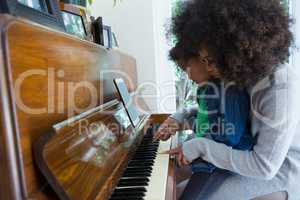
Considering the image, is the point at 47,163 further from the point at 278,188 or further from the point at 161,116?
the point at 161,116

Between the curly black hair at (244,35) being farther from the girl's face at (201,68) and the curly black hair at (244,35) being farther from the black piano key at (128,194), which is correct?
the black piano key at (128,194)

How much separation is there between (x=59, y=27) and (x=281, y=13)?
0.71 m

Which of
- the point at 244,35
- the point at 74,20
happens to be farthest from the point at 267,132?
the point at 74,20

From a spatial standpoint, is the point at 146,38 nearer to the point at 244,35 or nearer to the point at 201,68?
the point at 201,68

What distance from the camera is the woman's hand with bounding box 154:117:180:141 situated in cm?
131

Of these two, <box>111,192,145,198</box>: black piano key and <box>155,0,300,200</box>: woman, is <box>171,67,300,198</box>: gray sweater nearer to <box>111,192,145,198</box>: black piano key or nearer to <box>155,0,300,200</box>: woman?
<box>155,0,300,200</box>: woman

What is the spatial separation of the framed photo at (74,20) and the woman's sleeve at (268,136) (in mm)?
770

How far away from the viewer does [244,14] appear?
827mm

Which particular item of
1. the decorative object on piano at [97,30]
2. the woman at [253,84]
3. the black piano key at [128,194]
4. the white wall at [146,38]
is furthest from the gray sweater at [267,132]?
the white wall at [146,38]

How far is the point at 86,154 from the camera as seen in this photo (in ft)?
2.34

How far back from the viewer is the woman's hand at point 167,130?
4.30 ft

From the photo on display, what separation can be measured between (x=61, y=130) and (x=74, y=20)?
74 cm
